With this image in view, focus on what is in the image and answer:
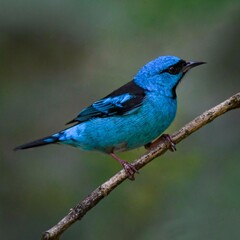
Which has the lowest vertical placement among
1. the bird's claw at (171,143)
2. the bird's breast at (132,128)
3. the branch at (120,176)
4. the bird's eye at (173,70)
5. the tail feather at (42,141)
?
the branch at (120,176)

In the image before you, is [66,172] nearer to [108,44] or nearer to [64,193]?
[64,193]

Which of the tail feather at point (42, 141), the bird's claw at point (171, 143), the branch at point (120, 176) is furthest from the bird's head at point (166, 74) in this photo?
the branch at point (120, 176)

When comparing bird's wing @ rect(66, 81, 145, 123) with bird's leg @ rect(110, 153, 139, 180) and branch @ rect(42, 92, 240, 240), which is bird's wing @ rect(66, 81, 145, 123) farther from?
branch @ rect(42, 92, 240, 240)

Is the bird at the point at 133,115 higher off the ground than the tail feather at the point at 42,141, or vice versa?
the tail feather at the point at 42,141

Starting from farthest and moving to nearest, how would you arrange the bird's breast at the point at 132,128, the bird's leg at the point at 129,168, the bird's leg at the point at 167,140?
the bird's breast at the point at 132,128 → the bird's leg at the point at 167,140 → the bird's leg at the point at 129,168

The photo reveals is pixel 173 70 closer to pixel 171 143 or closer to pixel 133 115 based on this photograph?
pixel 133 115

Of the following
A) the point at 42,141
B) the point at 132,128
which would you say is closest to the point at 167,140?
the point at 132,128

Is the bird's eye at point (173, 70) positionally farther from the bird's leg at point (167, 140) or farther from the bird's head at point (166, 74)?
the bird's leg at point (167, 140)

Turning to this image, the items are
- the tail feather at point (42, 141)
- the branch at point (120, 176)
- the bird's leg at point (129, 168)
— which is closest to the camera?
the branch at point (120, 176)
